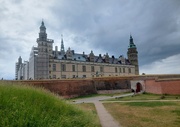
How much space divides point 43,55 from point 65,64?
784cm

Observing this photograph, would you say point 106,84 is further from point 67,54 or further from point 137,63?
point 137,63

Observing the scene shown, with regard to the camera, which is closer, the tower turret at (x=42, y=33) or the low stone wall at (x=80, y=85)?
the low stone wall at (x=80, y=85)

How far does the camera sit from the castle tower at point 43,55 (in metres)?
53.7

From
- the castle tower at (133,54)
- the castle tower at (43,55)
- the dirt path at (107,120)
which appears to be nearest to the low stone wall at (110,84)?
the dirt path at (107,120)

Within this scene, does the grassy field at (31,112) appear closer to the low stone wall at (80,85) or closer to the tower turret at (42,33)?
the low stone wall at (80,85)

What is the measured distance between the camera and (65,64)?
58219mm

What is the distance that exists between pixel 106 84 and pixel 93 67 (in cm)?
2698

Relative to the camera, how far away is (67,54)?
60.5m

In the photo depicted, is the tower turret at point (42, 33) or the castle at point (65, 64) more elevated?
the tower turret at point (42, 33)

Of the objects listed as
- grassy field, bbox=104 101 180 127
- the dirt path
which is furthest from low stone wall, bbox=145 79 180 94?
the dirt path

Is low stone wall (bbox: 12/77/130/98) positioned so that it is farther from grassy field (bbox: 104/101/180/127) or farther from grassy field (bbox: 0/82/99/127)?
grassy field (bbox: 0/82/99/127)

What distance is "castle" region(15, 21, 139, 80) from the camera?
54.2 metres

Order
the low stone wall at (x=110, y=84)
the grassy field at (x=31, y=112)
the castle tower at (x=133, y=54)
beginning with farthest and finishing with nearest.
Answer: the castle tower at (x=133, y=54)
the low stone wall at (x=110, y=84)
the grassy field at (x=31, y=112)

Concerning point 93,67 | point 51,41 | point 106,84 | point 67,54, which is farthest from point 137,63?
point 106,84
